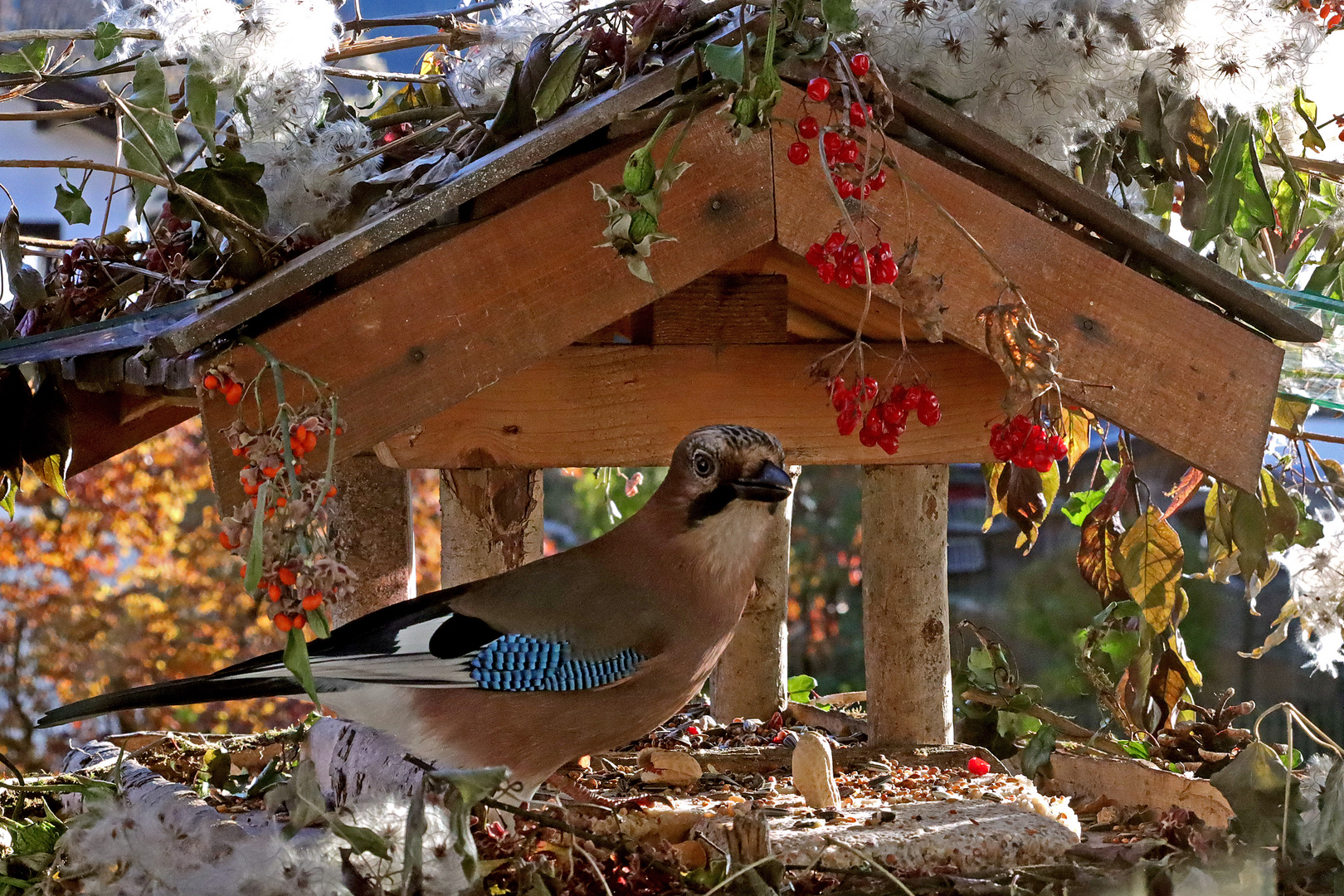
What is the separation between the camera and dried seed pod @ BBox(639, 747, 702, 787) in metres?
1.86

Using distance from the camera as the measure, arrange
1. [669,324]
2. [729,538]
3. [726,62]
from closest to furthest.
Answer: [726,62]
[729,538]
[669,324]

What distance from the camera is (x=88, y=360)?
174cm

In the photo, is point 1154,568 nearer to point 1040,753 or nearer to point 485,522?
point 1040,753

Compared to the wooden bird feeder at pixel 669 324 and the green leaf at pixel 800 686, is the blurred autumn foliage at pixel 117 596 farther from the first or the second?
the wooden bird feeder at pixel 669 324

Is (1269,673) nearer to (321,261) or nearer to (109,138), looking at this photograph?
(109,138)

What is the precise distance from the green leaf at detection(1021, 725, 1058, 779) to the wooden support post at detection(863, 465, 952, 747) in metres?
0.28

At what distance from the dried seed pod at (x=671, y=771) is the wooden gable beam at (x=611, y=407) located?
408 millimetres

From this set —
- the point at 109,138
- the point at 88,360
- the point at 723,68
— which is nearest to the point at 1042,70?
the point at 723,68

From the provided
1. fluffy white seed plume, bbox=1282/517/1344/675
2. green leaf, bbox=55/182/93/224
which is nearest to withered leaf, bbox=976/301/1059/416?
fluffy white seed plume, bbox=1282/517/1344/675

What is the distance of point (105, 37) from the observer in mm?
1610

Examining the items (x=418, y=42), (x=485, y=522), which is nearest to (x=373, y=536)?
(x=485, y=522)

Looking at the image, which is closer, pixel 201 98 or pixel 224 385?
pixel 224 385

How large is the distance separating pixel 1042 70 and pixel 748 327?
1.65 feet

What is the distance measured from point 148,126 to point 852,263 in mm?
835
